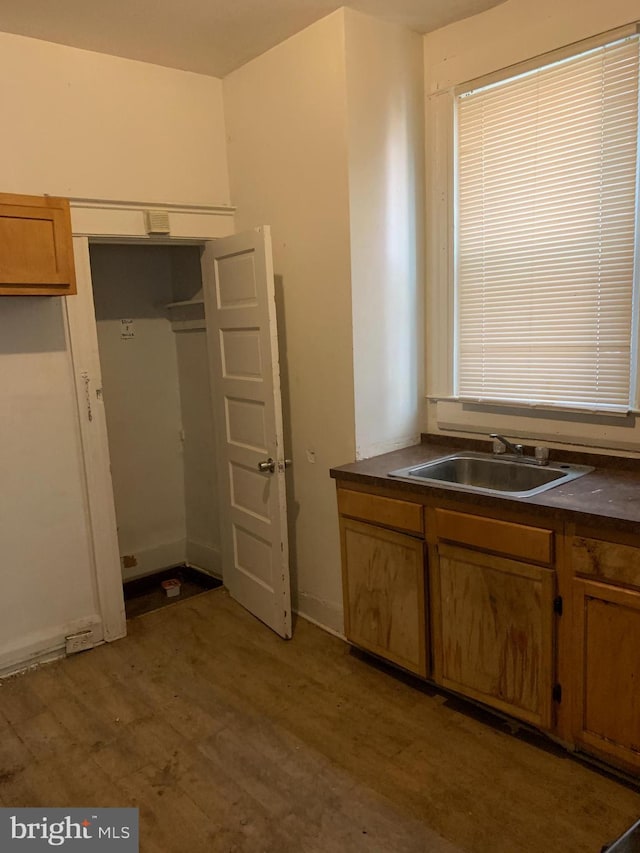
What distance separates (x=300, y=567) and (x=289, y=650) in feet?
1.45

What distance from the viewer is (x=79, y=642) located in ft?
9.93

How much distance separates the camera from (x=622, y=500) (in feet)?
6.79

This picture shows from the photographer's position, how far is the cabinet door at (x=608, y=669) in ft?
6.33

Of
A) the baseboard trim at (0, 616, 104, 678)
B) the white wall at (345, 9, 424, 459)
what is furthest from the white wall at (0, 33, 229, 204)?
the baseboard trim at (0, 616, 104, 678)

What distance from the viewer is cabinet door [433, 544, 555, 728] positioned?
2.14 metres

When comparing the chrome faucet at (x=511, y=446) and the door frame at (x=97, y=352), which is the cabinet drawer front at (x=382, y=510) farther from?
the door frame at (x=97, y=352)

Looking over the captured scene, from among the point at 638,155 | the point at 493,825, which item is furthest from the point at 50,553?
the point at 638,155

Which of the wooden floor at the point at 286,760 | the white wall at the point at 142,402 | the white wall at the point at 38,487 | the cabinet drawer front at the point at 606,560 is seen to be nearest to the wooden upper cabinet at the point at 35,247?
the white wall at the point at 38,487

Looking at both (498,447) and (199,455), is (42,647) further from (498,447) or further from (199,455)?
(498,447)

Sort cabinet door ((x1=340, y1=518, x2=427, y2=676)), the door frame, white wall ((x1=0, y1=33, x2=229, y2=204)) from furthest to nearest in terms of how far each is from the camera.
Answer: the door frame < white wall ((x1=0, y1=33, x2=229, y2=204)) < cabinet door ((x1=340, y1=518, x2=427, y2=676))

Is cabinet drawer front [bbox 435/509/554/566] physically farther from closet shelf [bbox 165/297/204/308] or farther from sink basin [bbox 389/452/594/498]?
→ closet shelf [bbox 165/297/204/308]

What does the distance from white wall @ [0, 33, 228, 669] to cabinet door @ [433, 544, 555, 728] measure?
174 cm

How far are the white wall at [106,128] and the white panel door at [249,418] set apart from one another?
0.42 m

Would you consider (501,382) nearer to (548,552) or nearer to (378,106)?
(548,552)
